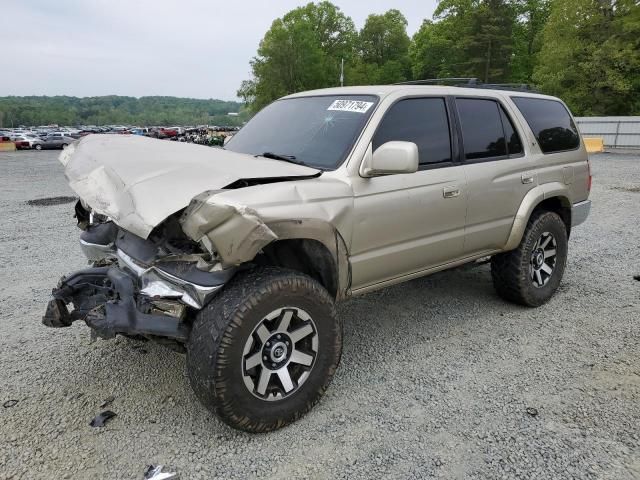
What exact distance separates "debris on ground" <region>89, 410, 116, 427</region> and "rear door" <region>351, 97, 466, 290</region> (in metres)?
1.63

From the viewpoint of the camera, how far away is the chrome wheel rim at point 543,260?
168 inches

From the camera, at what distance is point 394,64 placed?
5541cm

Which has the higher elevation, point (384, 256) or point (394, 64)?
point (394, 64)

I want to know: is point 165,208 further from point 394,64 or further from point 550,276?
point 394,64

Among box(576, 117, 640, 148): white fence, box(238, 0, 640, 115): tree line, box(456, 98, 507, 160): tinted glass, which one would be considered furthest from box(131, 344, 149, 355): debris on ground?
box(238, 0, 640, 115): tree line

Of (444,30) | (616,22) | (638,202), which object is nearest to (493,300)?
(638,202)

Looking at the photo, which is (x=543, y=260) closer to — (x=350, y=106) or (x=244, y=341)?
(x=350, y=106)

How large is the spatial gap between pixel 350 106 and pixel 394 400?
1977 mm

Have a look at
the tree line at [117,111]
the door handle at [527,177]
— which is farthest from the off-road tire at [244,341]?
the tree line at [117,111]

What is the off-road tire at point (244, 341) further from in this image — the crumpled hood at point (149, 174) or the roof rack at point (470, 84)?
the roof rack at point (470, 84)

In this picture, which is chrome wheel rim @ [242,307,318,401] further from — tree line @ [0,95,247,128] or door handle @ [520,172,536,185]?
tree line @ [0,95,247,128]

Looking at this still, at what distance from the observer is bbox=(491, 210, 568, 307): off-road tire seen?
13.5ft

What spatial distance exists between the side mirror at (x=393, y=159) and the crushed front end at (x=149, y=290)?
3.54 feet

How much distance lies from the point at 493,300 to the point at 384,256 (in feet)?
6.23
